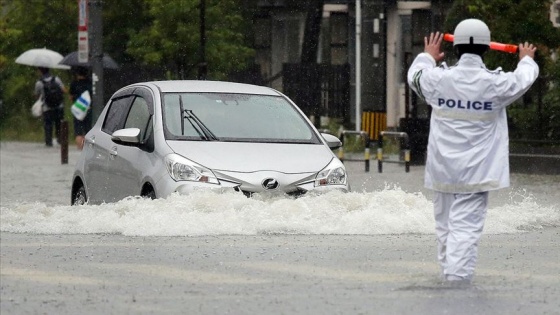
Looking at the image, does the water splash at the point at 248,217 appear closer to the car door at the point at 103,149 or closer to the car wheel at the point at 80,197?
the car door at the point at 103,149

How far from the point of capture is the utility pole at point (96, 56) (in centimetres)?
2592

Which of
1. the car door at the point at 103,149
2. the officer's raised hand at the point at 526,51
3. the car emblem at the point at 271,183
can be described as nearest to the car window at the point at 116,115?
the car door at the point at 103,149

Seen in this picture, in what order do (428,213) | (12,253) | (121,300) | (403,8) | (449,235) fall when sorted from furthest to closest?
(403,8) < (428,213) < (12,253) < (449,235) < (121,300)

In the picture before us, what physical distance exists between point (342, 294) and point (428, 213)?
16.3 feet

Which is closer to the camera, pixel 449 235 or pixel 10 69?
pixel 449 235

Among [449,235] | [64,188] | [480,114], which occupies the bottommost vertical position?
[64,188]

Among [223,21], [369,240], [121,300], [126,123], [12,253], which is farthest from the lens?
[223,21]

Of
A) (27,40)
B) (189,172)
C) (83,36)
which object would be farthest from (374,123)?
(189,172)

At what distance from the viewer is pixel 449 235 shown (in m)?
10.2

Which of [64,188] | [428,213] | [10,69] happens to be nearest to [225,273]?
[428,213]

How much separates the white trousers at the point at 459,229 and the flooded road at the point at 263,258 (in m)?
0.16

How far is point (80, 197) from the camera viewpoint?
16125 mm

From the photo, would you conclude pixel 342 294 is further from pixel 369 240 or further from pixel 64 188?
pixel 64 188

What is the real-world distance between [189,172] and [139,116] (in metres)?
1.62
